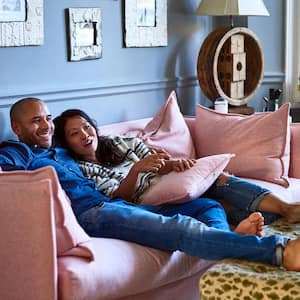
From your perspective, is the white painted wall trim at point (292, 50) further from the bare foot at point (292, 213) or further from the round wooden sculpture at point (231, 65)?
the bare foot at point (292, 213)

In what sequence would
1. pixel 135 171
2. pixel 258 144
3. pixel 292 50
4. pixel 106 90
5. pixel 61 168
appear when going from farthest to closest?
1. pixel 292 50
2. pixel 106 90
3. pixel 258 144
4. pixel 135 171
5. pixel 61 168

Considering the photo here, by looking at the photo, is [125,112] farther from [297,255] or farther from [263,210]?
[297,255]

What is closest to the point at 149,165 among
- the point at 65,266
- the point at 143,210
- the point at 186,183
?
the point at 186,183

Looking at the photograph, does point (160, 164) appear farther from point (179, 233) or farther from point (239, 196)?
point (179, 233)

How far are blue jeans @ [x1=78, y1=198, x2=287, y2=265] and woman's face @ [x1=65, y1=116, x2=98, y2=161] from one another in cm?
38

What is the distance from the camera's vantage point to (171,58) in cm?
412

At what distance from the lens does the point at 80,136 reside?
9.68 feet

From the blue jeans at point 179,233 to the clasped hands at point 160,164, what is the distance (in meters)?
0.21

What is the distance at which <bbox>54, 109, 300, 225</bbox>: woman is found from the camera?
2867 millimetres

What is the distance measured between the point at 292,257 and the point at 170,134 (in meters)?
1.41

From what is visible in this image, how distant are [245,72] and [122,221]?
2047 millimetres

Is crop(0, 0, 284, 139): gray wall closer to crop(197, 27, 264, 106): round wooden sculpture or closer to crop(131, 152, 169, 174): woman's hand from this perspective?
crop(197, 27, 264, 106): round wooden sculpture

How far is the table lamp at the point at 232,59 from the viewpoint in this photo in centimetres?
394

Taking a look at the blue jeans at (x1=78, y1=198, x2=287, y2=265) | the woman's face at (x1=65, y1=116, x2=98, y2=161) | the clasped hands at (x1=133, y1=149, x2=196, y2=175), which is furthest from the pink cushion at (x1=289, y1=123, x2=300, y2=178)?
the woman's face at (x1=65, y1=116, x2=98, y2=161)
